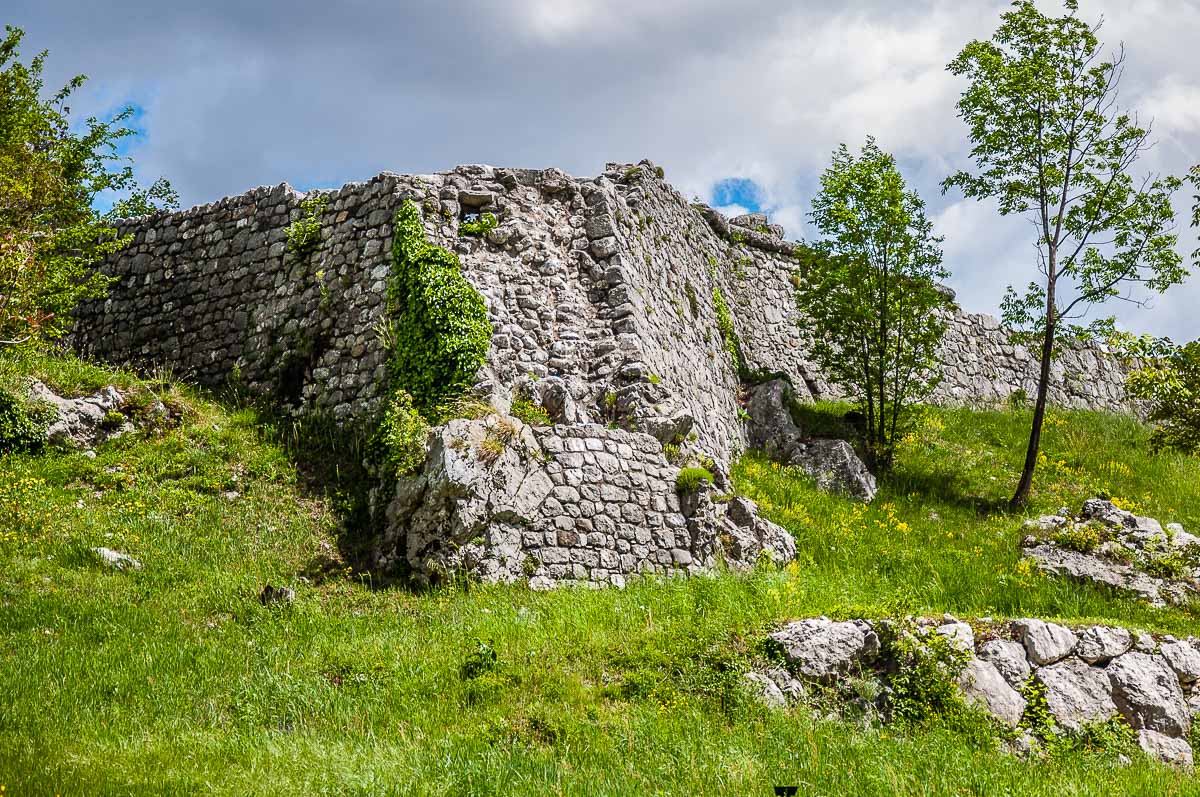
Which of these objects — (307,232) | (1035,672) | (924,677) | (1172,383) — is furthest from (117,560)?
(1172,383)

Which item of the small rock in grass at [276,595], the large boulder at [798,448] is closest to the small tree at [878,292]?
the large boulder at [798,448]

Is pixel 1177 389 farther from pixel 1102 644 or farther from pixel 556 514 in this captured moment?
pixel 556 514

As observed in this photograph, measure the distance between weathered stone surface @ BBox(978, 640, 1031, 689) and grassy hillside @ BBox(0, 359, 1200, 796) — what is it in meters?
0.96

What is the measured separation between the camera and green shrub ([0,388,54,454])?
40.6 feet

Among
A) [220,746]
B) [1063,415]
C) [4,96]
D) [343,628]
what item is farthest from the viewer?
[1063,415]

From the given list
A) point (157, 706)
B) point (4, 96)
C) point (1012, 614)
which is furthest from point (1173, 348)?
point (4, 96)

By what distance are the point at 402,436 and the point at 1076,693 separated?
8.02m

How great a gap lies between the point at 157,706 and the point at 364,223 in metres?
8.90

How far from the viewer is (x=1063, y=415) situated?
21.5m

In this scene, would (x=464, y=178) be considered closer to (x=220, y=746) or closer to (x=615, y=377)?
(x=615, y=377)

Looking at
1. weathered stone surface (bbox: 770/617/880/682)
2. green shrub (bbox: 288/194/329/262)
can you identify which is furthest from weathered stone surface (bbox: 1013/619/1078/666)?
green shrub (bbox: 288/194/329/262)

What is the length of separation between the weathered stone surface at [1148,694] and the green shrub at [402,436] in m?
7.94

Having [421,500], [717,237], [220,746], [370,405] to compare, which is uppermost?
[717,237]

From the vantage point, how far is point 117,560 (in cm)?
1016
